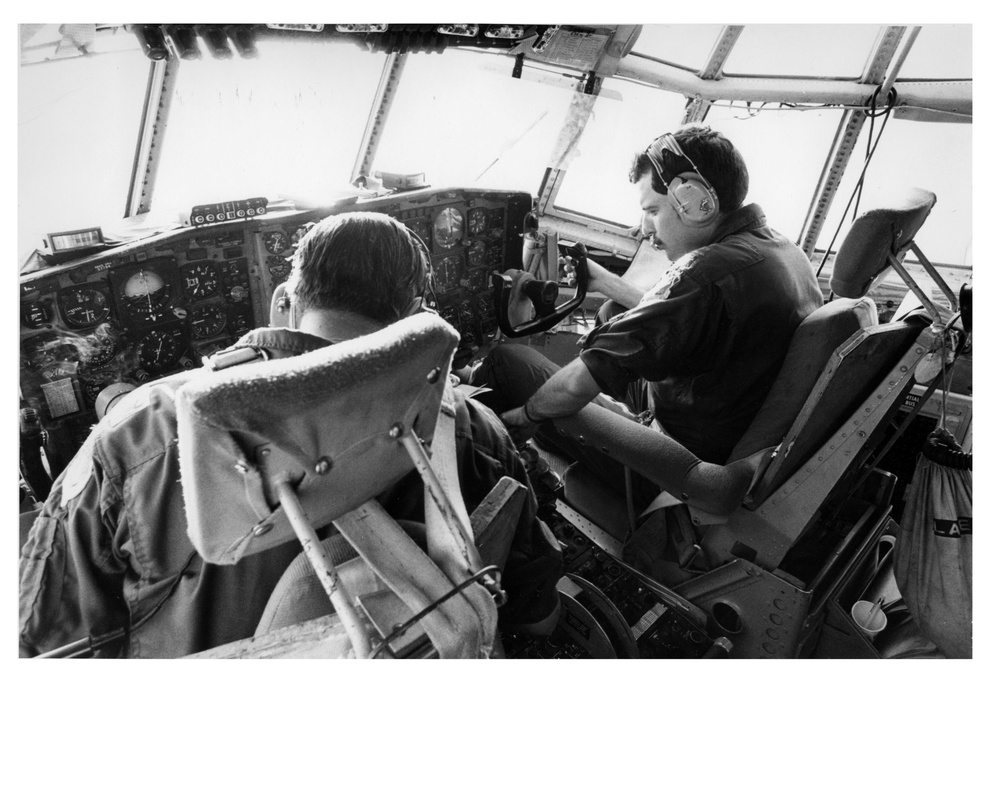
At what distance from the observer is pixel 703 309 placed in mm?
1521

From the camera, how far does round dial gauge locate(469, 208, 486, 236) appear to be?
2.18m

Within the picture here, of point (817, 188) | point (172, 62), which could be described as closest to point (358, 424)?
point (172, 62)

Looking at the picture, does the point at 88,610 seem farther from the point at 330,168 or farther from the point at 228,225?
the point at 330,168

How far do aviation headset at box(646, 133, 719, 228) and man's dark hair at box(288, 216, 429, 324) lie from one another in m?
0.79

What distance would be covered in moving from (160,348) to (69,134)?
58 centimetres

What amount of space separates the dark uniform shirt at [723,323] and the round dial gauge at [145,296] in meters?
1.04

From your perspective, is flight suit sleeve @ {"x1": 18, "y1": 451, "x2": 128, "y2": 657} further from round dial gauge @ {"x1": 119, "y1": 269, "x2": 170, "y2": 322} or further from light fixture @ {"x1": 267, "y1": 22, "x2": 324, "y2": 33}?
light fixture @ {"x1": 267, "y1": 22, "x2": 324, "y2": 33}

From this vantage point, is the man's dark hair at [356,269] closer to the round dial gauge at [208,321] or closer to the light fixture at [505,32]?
the light fixture at [505,32]

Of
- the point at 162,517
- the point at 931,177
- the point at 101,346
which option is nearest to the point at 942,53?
the point at 931,177

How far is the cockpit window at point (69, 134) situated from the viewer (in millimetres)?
1228

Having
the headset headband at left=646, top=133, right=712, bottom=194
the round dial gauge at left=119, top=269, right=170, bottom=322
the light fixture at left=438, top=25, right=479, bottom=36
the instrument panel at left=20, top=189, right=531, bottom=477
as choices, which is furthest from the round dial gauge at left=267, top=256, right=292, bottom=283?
the headset headband at left=646, top=133, right=712, bottom=194

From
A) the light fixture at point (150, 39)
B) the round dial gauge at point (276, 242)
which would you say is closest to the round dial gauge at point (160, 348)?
the round dial gauge at point (276, 242)

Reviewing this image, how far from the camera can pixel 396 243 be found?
1.03 meters

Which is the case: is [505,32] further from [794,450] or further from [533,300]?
[794,450]
